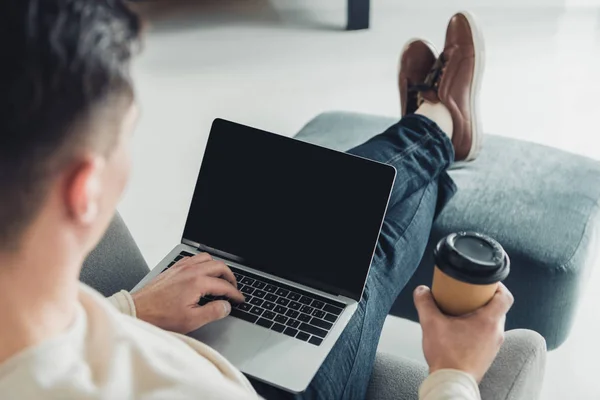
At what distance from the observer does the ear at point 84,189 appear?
19.8 inches

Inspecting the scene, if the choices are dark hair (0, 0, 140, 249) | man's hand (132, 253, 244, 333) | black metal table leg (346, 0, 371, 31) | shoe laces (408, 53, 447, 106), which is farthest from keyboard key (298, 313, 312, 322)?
black metal table leg (346, 0, 371, 31)

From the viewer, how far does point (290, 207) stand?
1077 mm

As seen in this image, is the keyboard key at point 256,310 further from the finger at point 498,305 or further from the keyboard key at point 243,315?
the finger at point 498,305

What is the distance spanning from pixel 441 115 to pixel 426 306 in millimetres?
783

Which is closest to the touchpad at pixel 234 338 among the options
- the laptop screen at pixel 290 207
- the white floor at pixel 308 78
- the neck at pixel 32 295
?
the laptop screen at pixel 290 207

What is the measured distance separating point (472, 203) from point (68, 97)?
3.52ft

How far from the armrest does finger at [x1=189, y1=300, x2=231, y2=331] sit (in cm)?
26

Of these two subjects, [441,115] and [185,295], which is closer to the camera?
[185,295]

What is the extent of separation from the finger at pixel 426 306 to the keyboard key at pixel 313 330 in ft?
0.61

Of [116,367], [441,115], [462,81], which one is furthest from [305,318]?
[462,81]

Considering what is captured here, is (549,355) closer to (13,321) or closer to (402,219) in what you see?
(402,219)

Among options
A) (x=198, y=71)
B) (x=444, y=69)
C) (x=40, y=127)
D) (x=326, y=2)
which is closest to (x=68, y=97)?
(x=40, y=127)

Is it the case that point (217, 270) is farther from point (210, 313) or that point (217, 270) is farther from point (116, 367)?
point (116, 367)

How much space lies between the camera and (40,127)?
0.47 meters
